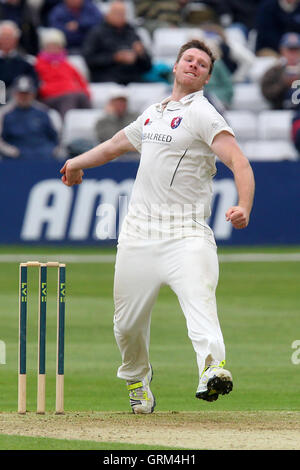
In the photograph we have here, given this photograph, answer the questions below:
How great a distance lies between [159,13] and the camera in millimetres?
20703

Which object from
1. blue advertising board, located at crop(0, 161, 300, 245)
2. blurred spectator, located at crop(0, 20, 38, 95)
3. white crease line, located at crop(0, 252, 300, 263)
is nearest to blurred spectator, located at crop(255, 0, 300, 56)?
blue advertising board, located at crop(0, 161, 300, 245)

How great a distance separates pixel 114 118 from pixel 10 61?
76.5 inches

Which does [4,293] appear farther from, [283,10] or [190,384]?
[283,10]

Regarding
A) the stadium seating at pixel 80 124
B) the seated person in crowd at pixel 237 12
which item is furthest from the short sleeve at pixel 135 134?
the seated person in crowd at pixel 237 12

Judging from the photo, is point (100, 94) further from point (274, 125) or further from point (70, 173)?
point (70, 173)

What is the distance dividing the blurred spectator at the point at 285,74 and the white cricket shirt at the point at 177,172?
11.8 m

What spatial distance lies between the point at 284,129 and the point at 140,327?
11574 mm

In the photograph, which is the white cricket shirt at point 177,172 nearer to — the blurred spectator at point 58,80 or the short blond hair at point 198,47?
the short blond hair at point 198,47

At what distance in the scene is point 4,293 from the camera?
1370 cm

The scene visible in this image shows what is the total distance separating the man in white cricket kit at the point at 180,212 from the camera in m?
6.94

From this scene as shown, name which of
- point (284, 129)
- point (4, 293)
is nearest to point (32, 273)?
point (4, 293)

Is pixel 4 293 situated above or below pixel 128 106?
below

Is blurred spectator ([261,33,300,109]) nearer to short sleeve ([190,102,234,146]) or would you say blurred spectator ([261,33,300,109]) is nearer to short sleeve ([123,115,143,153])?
short sleeve ([123,115,143,153])

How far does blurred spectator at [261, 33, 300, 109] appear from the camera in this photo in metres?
18.8
